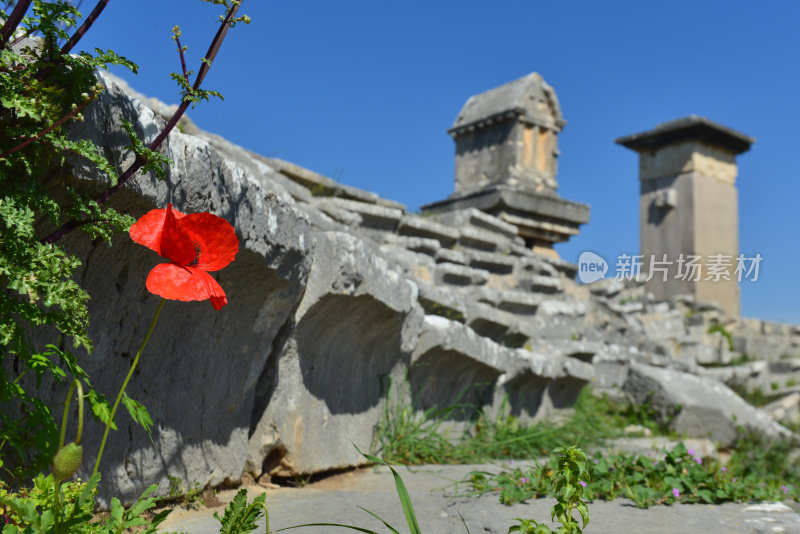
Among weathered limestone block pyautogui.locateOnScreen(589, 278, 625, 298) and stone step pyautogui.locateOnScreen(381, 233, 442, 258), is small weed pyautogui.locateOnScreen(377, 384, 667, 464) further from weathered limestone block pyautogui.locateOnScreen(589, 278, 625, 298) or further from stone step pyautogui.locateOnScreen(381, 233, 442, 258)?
weathered limestone block pyautogui.locateOnScreen(589, 278, 625, 298)

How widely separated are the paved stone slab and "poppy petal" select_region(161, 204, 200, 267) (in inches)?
37.6

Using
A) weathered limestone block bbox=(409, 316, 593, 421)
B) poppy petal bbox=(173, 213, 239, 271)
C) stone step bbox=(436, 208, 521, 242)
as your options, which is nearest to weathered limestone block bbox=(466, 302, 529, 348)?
weathered limestone block bbox=(409, 316, 593, 421)

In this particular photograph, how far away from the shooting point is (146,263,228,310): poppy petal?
1531mm

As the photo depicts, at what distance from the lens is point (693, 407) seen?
5973 millimetres

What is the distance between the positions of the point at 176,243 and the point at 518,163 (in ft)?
25.3

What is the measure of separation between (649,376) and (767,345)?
265 inches

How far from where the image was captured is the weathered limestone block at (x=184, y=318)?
1864 mm

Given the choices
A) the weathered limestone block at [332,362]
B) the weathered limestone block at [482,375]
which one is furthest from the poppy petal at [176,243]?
the weathered limestone block at [482,375]

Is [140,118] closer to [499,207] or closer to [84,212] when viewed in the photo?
[84,212]

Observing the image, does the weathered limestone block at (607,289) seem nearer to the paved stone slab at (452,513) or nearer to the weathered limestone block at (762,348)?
the weathered limestone block at (762,348)

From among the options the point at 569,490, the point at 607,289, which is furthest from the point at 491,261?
the point at 569,490

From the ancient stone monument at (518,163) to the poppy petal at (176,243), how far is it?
273 inches

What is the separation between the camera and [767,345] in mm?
11641
